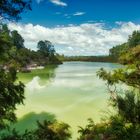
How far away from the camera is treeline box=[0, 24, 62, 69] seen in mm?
9719

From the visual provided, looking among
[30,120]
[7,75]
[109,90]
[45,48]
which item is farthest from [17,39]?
[7,75]

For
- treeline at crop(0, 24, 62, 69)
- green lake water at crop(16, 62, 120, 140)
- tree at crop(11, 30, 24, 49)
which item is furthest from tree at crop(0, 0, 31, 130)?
tree at crop(11, 30, 24, 49)

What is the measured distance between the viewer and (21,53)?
77000mm

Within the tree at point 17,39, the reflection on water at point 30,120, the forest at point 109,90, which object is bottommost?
the reflection on water at point 30,120

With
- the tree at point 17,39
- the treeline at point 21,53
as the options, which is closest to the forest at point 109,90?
the treeline at point 21,53

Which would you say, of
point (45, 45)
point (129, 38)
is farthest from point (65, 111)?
point (45, 45)

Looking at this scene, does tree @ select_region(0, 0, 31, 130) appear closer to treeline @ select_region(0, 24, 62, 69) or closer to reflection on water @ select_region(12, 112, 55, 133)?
treeline @ select_region(0, 24, 62, 69)

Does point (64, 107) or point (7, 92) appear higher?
point (7, 92)

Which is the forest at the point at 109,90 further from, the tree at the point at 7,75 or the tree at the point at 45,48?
the tree at the point at 45,48

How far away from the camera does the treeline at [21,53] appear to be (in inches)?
Result: 383

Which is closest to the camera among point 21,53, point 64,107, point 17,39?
point 64,107

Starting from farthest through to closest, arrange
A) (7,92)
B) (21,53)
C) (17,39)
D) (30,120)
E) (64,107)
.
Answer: (17,39) < (21,53) < (64,107) < (30,120) < (7,92)

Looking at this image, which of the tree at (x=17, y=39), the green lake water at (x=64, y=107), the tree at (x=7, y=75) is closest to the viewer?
the tree at (x=7, y=75)

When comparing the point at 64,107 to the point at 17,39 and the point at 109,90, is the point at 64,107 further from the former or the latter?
the point at 17,39
